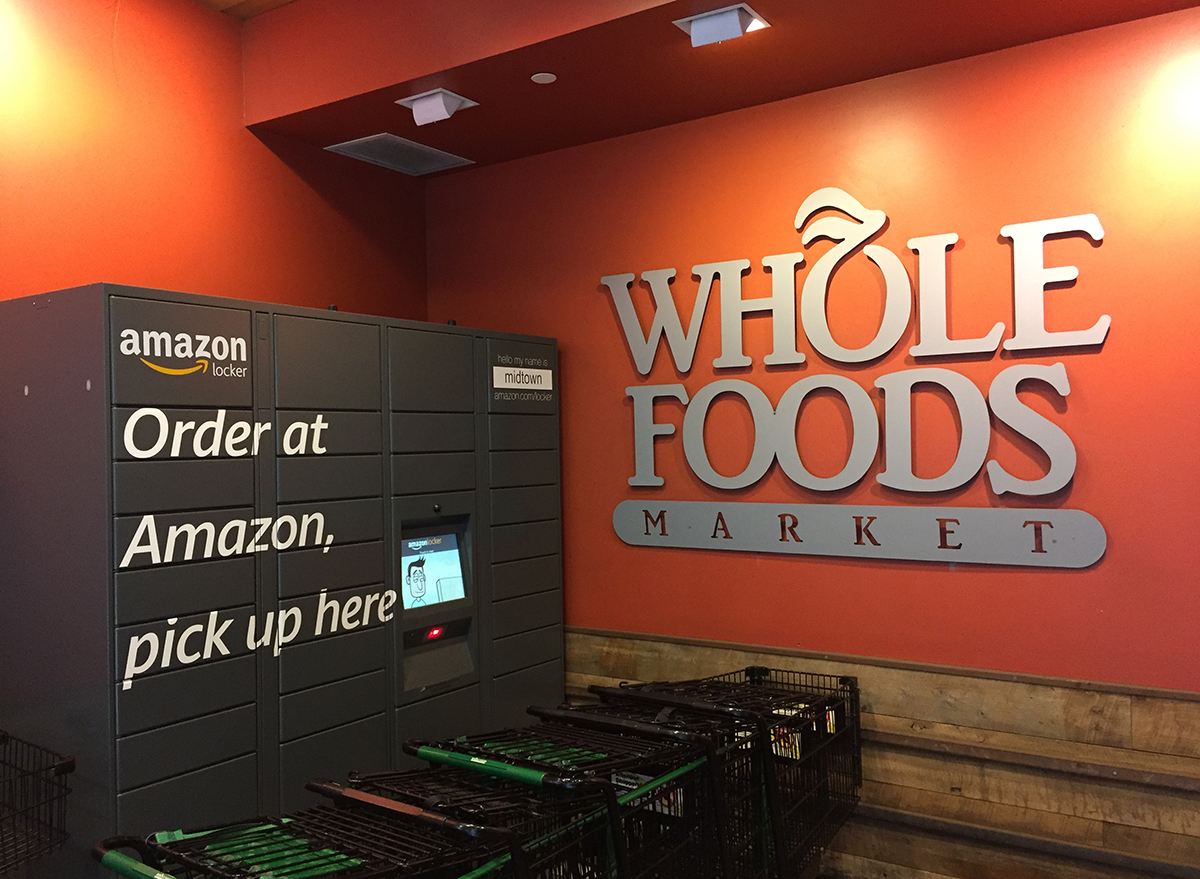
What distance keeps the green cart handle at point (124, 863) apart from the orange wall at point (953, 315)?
251 cm

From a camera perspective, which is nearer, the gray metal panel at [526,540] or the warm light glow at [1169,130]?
the warm light glow at [1169,130]

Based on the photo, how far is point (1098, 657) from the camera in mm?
3096

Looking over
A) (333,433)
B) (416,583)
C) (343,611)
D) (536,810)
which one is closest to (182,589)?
(343,611)

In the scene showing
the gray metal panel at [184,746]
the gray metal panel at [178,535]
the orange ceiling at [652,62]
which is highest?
the orange ceiling at [652,62]

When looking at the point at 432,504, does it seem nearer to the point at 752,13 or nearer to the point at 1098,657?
the point at 752,13

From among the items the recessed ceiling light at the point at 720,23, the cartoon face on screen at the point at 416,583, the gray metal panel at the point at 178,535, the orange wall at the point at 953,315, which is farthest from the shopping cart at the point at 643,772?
the recessed ceiling light at the point at 720,23

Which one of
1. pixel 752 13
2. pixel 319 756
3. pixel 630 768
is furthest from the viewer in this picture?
pixel 319 756

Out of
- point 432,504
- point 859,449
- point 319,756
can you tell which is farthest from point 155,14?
point 859,449

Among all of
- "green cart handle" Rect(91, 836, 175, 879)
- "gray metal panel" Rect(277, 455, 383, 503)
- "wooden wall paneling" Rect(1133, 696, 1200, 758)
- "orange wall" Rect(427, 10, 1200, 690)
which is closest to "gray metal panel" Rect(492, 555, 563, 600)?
"orange wall" Rect(427, 10, 1200, 690)

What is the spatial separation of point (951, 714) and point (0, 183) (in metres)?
3.72

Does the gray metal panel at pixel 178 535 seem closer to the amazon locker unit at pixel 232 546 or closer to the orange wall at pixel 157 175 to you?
the amazon locker unit at pixel 232 546

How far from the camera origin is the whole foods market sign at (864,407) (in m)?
3.15

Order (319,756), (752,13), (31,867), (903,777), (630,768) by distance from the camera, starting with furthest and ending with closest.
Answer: (903,777) < (319,756) < (752,13) < (31,867) < (630,768)

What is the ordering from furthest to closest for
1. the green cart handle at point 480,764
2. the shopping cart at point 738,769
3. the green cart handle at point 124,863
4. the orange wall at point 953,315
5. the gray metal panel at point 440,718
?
the gray metal panel at point 440,718 → the orange wall at point 953,315 → the shopping cart at point 738,769 → the green cart handle at point 480,764 → the green cart handle at point 124,863
